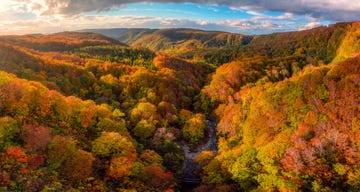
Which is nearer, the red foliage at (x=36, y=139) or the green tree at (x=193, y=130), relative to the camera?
the red foliage at (x=36, y=139)

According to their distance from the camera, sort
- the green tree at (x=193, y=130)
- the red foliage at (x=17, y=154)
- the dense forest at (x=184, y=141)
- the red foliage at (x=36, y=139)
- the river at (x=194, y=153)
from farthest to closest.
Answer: the green tree at (x=193, y=130) < the river at (x=194, y=153) < the dense forest at (x=184, y=141) < the red foliage at (x=36, y=139) < the red foliage at (x=17, y=154)

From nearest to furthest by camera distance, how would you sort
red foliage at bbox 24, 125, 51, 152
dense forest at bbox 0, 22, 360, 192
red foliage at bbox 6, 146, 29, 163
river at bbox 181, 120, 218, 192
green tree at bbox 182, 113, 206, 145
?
red foliage at bbox 6, 146, 29, 163 → red foliage at bbox 24, 125, 51, 152 → dense forest at bbox 0, 22, 360, 192 → river at bbox 181, 120, 218, 192 → green tree at bbox 182, 113, 206, 145

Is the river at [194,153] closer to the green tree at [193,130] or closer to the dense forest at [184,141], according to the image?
the dense forest at [184,141]

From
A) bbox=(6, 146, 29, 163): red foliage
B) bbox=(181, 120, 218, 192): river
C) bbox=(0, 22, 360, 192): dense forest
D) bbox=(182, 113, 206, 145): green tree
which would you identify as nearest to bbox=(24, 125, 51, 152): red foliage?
bbox=(0, 22, 360, 192): dense forest

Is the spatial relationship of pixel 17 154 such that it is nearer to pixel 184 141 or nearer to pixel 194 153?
pixel 194 153

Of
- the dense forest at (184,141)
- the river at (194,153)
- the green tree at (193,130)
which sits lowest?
the river at (194,153)

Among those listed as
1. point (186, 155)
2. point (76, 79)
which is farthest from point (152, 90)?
point (186, 155)

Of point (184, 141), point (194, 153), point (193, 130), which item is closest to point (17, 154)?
point (194, 153)

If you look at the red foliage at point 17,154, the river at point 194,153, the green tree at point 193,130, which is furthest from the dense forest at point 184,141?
the river at point 194,153

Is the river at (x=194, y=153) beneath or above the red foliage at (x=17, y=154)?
beneath

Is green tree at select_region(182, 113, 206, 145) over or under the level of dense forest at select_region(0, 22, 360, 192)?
under

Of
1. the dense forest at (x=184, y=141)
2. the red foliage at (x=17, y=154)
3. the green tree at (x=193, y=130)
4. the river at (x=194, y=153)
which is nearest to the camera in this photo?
the red foliage at (x=17, y=154)

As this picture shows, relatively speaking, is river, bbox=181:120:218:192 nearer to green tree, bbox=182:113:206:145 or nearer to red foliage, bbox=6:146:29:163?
green tree, bbox=182:113:206:145
